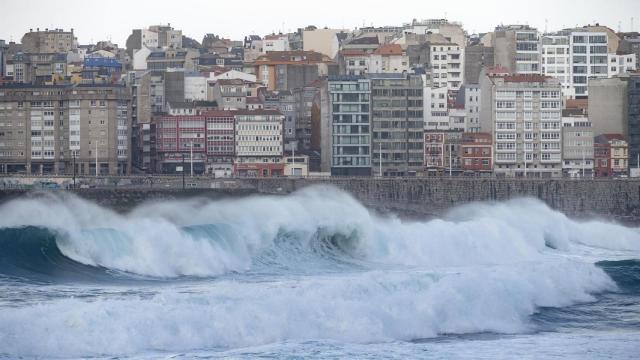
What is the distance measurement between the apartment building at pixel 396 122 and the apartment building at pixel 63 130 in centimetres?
1351

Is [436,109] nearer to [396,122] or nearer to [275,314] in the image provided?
[396,122]

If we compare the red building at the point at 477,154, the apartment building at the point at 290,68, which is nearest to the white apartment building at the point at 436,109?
the red building at the point at 477,154

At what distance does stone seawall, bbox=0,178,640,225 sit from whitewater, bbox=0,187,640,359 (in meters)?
13.2

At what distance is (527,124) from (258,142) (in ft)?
49.2

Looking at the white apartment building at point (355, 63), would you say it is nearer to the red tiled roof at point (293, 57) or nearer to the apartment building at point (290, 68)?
the apartment building at point (290, 68)

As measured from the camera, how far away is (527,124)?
3718 inches

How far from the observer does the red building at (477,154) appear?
92.5 metres

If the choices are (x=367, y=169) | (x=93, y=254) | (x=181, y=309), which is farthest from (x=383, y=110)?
(x=181, y=309)

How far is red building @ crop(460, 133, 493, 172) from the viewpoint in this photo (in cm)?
9250

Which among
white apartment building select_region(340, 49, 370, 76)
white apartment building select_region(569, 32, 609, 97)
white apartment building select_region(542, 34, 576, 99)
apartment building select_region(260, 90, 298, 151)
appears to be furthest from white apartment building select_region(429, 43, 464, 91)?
apartment building select_region(260, 90, 298, 151)

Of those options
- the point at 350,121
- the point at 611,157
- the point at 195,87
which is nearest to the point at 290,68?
the point at 195,87

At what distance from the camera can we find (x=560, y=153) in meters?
94.4

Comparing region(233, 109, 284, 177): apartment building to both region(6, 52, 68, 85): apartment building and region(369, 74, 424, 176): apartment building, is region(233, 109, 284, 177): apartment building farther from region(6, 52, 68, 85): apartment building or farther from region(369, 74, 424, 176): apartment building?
region(6, 52, 68, 85): apartment building

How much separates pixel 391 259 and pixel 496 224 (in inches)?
327
